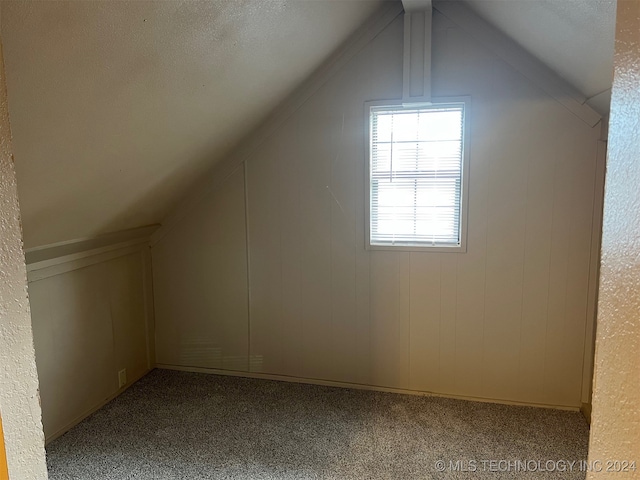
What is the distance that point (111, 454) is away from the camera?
7.38 ft

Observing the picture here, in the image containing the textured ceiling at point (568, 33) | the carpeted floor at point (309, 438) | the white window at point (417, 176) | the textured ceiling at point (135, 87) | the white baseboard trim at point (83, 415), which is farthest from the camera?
the white window at point (417, 176)

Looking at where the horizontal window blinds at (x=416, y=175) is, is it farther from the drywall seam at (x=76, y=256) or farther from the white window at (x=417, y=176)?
the drywall seam at (x=76, y=256)

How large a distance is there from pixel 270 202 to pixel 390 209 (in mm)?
789

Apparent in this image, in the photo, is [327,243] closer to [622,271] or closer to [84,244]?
[84,244]

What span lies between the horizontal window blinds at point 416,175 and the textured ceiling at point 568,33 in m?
0.50

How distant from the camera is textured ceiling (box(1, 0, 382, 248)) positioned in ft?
4.03

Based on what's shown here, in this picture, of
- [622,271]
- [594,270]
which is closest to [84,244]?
[622,271]

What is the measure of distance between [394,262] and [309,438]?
1140 mm

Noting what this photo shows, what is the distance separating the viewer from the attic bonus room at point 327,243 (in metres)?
1.93

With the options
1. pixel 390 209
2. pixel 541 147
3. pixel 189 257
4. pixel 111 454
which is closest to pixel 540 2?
pixel 541 147

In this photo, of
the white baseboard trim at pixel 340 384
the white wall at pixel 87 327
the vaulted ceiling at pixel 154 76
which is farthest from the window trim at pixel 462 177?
the white wall at pixel 87 327

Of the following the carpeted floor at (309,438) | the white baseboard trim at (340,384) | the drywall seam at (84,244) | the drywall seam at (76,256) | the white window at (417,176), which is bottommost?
the carpeted floor at (309,438)

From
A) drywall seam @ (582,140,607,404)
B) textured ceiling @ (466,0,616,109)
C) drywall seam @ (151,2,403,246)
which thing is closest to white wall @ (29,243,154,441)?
drywall seam @ (151,2,403,246)

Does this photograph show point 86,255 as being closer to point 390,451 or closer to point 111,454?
point 111,454
